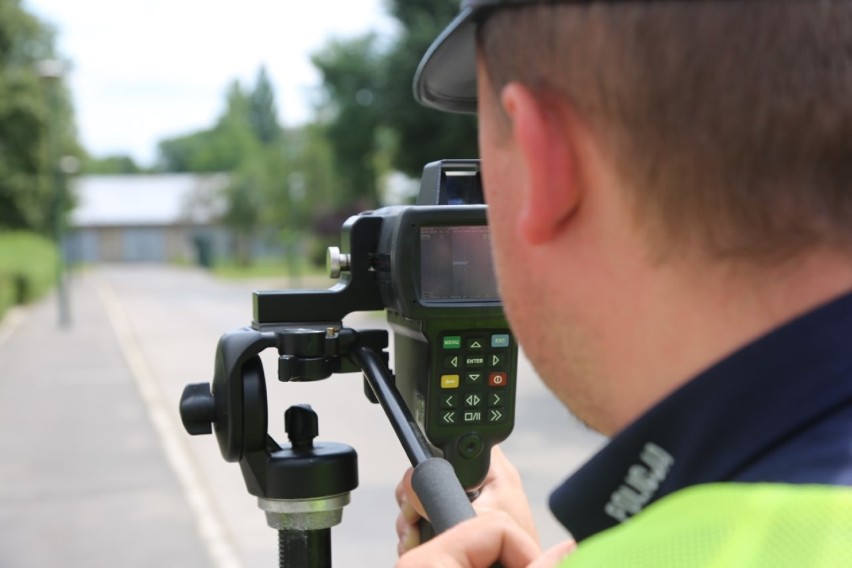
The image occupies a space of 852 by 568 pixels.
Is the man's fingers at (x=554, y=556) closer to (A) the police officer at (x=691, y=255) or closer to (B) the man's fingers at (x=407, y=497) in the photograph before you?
(A) the police officer at (x=691, y=255)

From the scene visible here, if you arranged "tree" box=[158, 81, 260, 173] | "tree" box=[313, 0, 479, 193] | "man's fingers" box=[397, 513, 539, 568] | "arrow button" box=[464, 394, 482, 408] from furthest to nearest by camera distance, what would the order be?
1. "tree" box=[158, 81, 260, 173]
2. "tree" box=[313, 0, 479, 193]
3. "arrow button" box=[464, 394, 482, 408]
4. "man's fingers" box=[397, 513, 539, 568]

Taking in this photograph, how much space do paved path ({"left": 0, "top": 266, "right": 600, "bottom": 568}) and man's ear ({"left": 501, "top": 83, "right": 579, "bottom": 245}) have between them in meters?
1.10

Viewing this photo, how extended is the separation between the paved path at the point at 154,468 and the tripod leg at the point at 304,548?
0.41m

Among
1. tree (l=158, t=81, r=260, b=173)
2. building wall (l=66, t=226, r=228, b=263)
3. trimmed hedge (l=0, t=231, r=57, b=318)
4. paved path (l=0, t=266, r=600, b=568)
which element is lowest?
building wall (l=66, t=226, r=228, b=263)

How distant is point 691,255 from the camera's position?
0.73 meters

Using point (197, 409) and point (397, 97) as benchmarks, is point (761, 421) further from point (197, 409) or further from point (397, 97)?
point (397, 97)

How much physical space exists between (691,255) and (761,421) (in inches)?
5.3

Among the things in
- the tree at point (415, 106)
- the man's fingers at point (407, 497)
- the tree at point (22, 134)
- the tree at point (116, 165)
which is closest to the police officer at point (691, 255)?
the man's fingers at point (407, 497)

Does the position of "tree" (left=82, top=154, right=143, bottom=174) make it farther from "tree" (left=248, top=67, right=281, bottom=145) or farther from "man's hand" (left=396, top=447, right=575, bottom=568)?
"man's hand" (left=396, top=447, right=575, bottom=568)

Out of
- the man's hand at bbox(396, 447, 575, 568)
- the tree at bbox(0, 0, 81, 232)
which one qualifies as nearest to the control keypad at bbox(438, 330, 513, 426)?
the man's hand at bbox(396, 447, 575, 568)

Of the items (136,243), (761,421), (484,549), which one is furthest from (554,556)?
(136,243)

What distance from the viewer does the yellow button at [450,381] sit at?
137cm

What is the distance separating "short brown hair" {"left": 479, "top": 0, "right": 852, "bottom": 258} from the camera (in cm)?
70

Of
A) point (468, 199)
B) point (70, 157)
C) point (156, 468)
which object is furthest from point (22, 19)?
point (468, 199)
